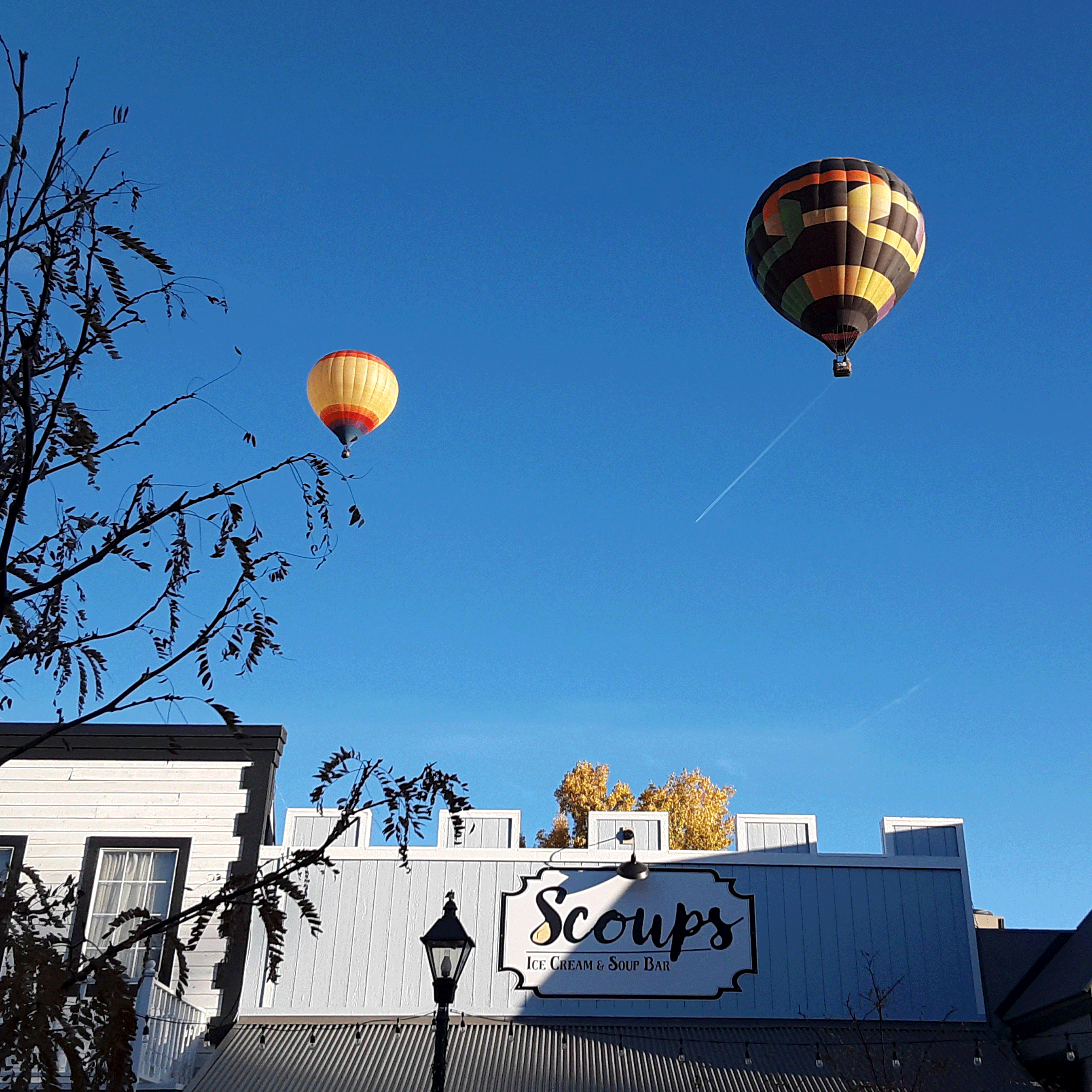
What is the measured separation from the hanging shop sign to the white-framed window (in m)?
4.89

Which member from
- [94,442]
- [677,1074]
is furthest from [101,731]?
[94,442]

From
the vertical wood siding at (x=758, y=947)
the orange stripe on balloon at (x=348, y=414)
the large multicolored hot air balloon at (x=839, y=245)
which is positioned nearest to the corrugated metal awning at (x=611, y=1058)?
the vertical wood siding at (x=758, y=947)

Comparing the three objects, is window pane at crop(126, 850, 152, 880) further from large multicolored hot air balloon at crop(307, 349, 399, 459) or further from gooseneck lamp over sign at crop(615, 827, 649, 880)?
large multicolored hot air balloon at crop(307, 349, 399, 459)

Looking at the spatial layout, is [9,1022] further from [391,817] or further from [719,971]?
[719,971]

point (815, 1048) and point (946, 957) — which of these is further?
point (946, 957)

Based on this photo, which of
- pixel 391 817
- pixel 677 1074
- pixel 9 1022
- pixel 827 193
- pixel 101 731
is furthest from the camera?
pixel 827 193

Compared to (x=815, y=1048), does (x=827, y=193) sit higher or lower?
higher

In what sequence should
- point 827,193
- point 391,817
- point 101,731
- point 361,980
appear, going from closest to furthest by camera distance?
point 391,817
point 361,980
point 101,731
point 827,193

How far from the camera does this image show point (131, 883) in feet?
57.2

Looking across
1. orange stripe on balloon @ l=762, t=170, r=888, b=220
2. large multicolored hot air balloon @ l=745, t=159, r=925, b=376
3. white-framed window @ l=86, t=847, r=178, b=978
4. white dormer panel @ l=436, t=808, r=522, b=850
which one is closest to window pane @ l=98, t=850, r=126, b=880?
white-framed window @ l=86, t=847, r=178, b=978

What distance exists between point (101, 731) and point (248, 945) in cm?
390

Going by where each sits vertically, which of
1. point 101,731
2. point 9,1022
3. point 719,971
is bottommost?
point 9,1022

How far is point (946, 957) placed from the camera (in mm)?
16953

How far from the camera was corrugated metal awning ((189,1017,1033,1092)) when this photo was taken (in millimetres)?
14914
